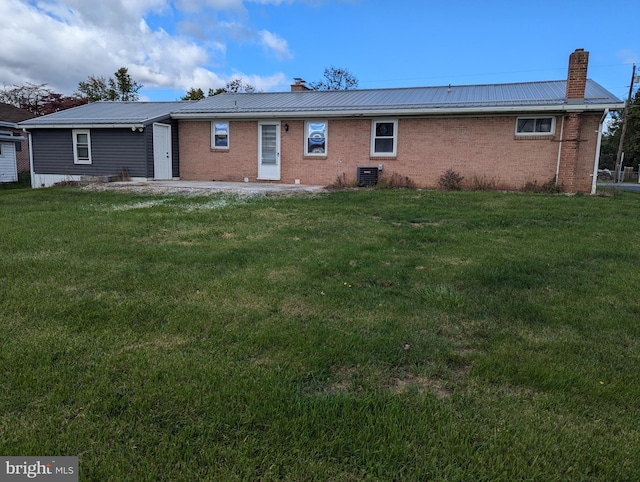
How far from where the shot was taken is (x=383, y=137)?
51.5 feet

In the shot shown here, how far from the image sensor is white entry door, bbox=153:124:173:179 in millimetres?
16953

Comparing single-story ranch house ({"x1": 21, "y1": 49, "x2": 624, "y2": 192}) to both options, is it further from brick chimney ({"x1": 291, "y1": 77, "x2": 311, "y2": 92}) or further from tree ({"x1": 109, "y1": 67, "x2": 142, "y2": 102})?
tree ({"x1": 109, "y1": 67, "x2": 142, "y2": 102})

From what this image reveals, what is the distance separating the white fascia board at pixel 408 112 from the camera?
13077 millimetres

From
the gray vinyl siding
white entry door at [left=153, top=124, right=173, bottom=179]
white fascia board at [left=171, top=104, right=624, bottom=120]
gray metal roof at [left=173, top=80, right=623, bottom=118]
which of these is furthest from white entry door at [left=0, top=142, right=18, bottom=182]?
white fascia board at [left=171, top=104, right=624, bottom=120]

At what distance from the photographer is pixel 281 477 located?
190cm

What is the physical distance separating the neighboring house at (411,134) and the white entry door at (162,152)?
598mm

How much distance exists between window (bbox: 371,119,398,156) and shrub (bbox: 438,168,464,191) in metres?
1.92

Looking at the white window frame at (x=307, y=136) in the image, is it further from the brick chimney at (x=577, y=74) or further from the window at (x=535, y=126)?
the brick chimney at (x=577, y=74)

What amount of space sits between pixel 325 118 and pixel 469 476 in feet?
49.9

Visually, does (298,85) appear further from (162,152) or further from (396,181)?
(396,181)

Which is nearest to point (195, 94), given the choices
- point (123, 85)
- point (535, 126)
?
point (123, 85)

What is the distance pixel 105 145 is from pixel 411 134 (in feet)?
38.3

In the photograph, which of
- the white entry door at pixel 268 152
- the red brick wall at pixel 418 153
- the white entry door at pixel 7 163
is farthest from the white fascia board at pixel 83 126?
the white entry door at pixel 7 163

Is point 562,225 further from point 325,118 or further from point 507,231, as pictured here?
point 325,118
